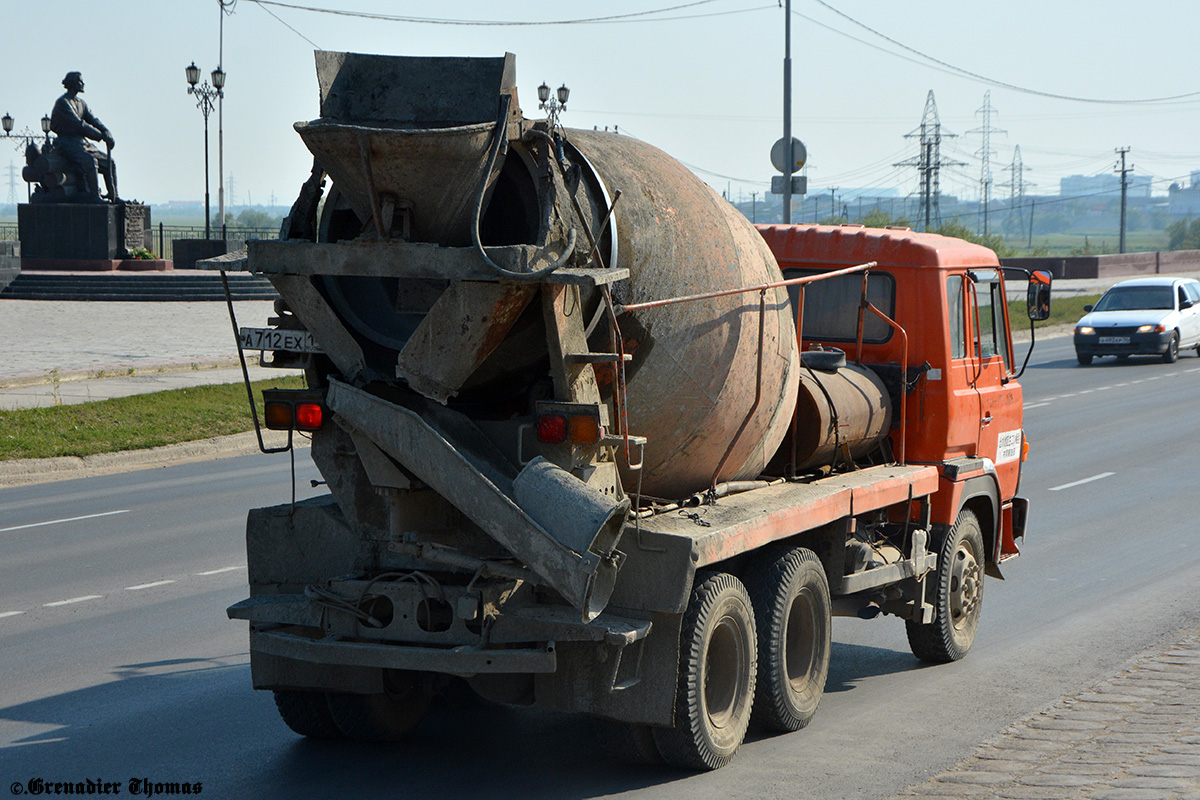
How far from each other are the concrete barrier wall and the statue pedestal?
34.6 metres

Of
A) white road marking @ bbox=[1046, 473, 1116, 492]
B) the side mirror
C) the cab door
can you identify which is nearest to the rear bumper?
white road marking @ bbox=[1046, 473, 1116, 492]

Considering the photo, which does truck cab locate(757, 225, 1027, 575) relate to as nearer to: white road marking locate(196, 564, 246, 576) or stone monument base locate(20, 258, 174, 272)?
white road marking locate(196, 564, 246, 576)

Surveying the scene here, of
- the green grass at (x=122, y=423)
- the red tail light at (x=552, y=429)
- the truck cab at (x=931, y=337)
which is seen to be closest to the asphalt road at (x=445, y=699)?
the truck cab at (x=931, y=337)

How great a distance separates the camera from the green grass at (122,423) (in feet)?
53.0

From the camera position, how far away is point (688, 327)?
580 cm

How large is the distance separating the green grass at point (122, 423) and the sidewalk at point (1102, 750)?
10706 millimetres

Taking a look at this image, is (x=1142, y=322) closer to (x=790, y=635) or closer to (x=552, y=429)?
(x=790, y=635)

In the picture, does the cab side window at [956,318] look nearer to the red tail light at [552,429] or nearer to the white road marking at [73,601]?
the red tail light at [552,429]

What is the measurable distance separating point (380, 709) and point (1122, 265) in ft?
187

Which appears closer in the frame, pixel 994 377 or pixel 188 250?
pixel 994 377

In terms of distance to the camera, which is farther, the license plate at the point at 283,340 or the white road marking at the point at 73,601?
the white road marking at the point at 73,601

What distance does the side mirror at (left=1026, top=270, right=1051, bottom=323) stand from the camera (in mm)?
8266

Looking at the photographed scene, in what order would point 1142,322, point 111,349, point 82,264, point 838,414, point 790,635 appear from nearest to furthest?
point 790,635 → point 838,414 → point 111,349 → point 1142,322 → point 82,264

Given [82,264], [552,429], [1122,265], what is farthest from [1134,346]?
[1122,265]
